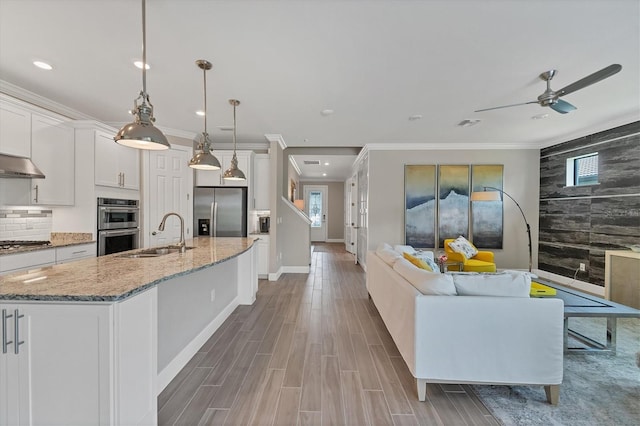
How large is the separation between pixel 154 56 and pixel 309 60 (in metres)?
1.36

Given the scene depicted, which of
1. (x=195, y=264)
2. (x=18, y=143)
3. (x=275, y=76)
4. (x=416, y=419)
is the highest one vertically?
(x=275, y=76)

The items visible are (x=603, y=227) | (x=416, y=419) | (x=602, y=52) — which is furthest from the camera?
(x=603, y=227)

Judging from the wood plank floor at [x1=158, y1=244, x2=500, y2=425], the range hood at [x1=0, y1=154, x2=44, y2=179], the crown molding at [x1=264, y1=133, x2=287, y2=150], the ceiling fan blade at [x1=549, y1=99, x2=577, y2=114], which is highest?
the crown molding at [x1=264, y1=133, x2=287, y2=150]

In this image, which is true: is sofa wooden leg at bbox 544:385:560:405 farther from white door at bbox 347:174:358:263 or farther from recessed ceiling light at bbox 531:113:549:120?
white door at bbox 347:174:358:263

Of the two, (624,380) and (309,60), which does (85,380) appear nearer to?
(309,60)

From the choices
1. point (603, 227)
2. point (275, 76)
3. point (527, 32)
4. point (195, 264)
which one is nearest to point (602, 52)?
point (527, 32)

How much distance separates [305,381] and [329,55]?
2.69m

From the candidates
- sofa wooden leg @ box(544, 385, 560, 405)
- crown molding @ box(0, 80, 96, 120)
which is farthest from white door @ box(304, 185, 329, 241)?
sofa wooden leg @ box(544, 385, 560, 405)

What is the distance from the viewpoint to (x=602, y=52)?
2.25 metres

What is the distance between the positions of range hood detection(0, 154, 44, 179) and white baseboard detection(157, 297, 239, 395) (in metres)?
2.47

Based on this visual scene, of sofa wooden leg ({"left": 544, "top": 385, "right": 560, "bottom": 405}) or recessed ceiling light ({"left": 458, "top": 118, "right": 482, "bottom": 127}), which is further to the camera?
recessed ceiling light ({"left": 458, "top": 118, "right": 482, "bottom": 127})

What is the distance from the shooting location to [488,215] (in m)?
5.33

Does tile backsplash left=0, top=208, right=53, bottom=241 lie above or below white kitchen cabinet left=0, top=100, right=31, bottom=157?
below

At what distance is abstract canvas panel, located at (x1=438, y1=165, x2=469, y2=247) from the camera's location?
17.5 feet
